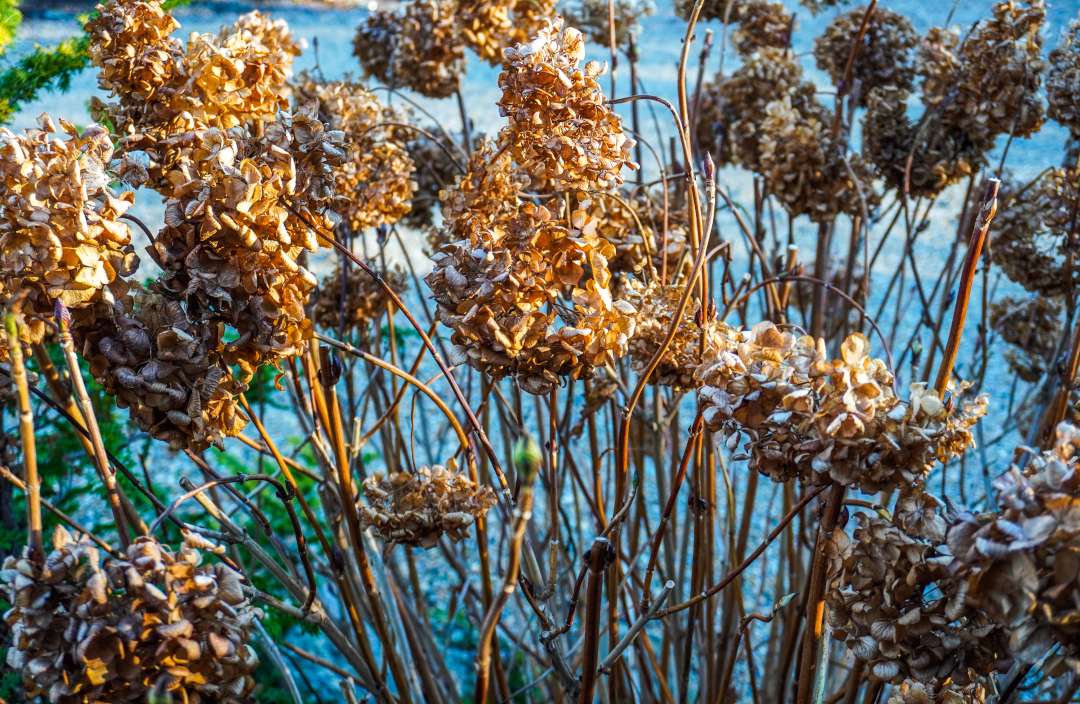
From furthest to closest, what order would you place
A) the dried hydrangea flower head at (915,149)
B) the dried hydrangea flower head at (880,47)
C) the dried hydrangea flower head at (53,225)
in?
the dried hydrangea flower head at (880,47)
the dried hydrangea flower head at (915,149)
the dried hydrangea flower head at (53,225)

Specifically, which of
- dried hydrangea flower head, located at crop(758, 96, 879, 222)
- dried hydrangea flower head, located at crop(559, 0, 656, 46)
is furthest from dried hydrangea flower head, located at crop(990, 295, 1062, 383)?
dried hydrangea flower head, located at crop(559, 0, 656, 46)

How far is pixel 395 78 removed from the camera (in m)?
1.30

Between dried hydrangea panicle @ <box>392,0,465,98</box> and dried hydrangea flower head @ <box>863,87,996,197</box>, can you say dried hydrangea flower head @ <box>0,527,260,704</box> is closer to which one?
dried hydrangea panicle @ <box>392,0,465,98</box>

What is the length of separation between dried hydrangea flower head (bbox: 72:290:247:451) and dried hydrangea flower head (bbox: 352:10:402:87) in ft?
2.96

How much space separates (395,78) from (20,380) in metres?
1.01

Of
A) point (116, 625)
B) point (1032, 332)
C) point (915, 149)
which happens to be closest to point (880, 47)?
point (915, 149)

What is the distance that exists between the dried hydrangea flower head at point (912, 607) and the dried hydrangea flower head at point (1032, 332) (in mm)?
1036

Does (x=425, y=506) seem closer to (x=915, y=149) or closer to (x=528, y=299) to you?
(x=528, y=299)

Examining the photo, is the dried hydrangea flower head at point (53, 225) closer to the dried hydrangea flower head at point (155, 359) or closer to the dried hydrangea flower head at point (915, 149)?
the dried hydrangea flower head at point (155, 359)

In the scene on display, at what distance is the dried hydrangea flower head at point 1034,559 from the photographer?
36 cm

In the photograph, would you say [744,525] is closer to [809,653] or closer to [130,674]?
[809,653]

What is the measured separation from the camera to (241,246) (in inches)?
19.6

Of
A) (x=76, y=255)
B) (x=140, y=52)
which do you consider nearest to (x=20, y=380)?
(x=76, y=255)

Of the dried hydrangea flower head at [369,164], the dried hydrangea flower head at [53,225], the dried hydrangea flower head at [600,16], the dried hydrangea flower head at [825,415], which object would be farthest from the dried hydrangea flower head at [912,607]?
the dried hydrangea flower head at [600,16]
